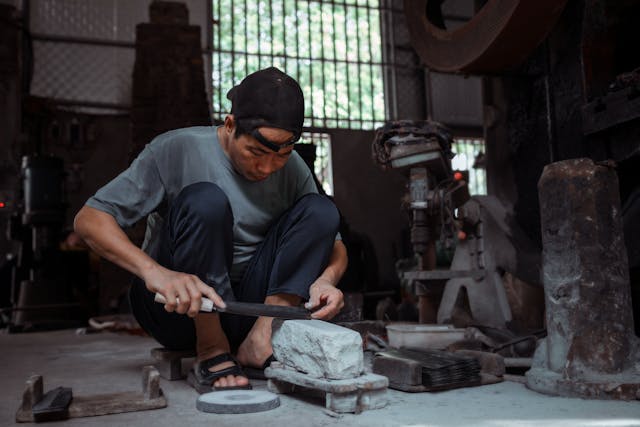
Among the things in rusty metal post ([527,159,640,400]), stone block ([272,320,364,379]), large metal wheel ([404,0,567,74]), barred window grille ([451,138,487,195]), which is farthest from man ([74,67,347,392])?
barred window grille ([451,138,487,195])

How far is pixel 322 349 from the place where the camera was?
1.56 meters

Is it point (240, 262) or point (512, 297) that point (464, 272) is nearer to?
point (512, 297)

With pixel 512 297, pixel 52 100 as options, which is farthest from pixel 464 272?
pixel 52 100

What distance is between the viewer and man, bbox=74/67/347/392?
5.79 ft

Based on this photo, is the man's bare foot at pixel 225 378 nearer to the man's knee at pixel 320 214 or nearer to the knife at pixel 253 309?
the knife at pixel 253 309

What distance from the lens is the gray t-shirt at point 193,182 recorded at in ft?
6.06

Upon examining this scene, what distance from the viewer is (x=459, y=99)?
11281mm

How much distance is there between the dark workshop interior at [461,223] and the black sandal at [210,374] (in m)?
0.05

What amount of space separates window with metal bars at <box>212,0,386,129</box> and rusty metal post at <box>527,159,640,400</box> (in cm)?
810

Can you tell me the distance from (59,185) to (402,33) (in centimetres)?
743

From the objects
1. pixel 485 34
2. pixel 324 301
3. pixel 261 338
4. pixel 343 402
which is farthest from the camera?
pixel 485 34

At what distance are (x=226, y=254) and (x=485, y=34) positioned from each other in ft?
6.44

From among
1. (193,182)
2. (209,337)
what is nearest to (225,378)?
(209,337)

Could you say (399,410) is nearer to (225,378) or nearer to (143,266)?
(225,378)
